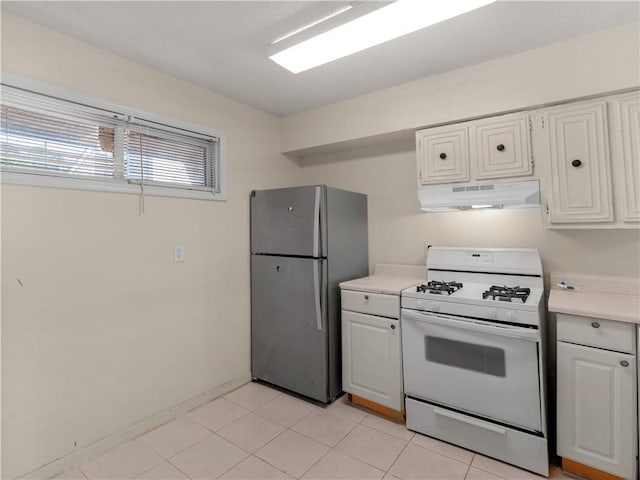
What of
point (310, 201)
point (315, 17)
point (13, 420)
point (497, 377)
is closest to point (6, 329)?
point (13, 420)

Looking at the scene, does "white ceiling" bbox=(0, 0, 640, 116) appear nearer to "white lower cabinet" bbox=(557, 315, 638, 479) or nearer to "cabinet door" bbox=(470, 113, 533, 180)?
"cabinet door" bbox=(470, 113, 533, 180)

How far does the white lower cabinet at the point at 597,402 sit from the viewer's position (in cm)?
157

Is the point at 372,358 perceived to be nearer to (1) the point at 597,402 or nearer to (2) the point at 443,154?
(1) the point at 597,402

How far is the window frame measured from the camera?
173 cm

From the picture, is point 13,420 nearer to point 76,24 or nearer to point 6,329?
point 6,329

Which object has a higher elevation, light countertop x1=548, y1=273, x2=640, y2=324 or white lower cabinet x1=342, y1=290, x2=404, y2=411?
light countertop x1=548, y1=273, x2=640, y2=324

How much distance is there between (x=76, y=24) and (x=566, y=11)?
265 cm

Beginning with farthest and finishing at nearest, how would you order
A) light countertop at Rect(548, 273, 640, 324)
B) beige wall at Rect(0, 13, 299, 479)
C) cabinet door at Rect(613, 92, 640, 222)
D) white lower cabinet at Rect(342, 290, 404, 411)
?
white lower cabinet at Rect(342, 290, 404, 411) → cabinet door at Rect(613, 92, 640, 222) → beige wall at Rect(0, 13, 299, 479) → light countertop at Rect(548, 273, 640, 324)

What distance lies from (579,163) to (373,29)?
4.81ft

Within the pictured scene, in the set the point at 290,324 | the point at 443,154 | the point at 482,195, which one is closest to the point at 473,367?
the point at 482,195

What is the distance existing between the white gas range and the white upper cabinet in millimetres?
594

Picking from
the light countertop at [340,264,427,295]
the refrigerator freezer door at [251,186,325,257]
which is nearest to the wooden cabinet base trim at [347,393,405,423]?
the light countertop at [340,264,427,295]

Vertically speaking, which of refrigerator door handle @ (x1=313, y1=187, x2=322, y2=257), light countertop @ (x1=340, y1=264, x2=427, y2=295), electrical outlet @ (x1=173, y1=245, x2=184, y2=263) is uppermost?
refrigerator door handle @ (x1=313, y1=187, x2=322, y2=257)

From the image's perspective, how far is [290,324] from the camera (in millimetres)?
2656
